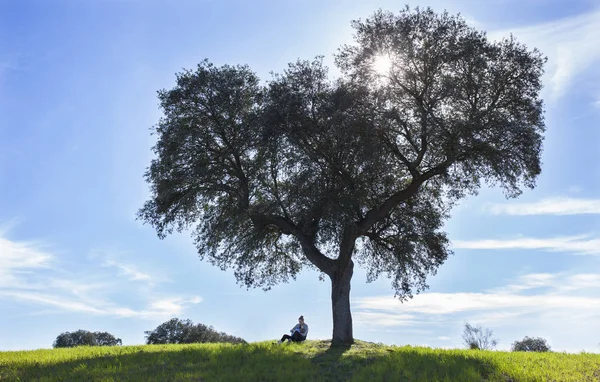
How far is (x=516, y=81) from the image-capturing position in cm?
2794

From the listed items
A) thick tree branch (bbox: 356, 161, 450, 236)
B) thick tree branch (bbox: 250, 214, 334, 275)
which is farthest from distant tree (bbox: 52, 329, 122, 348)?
thick tree branch (bbox: 356, 161, 450, 236)

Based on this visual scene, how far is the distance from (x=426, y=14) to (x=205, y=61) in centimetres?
1470

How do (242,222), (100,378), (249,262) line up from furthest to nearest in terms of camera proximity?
1. (249,262)
2. (242,222)
3. (100,378)

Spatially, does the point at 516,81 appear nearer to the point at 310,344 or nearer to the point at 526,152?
the point at 526,152

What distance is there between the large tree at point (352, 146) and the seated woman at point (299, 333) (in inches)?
89.4

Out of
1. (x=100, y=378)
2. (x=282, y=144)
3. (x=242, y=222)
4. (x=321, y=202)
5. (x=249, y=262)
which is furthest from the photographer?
(x=249, y=262)

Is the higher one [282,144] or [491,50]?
[491,50]

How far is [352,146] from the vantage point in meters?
27.4

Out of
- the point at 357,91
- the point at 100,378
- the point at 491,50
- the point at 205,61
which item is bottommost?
the point at 100,378

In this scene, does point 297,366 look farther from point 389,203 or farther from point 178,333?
point 178,333

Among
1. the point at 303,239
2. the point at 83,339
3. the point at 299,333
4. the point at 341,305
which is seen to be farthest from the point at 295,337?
the point at 83,339

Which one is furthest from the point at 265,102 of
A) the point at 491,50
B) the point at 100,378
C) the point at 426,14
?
the point at 100,378

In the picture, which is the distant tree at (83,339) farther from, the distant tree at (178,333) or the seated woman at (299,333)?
the seated woman at (299,333)

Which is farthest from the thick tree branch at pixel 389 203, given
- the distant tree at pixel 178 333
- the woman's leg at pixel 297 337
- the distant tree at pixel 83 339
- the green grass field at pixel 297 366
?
the distant tree at pixel 83 339
